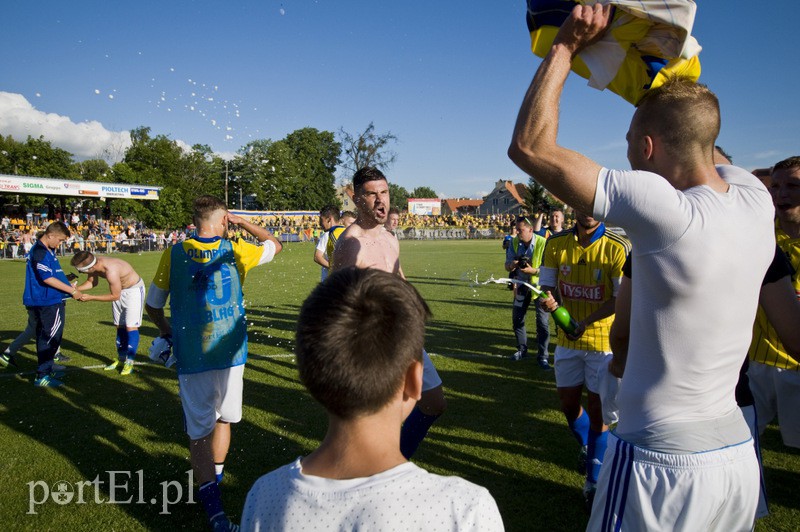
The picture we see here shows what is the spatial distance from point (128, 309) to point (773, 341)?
8634 millimetres

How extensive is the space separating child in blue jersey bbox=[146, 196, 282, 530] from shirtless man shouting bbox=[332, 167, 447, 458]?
3.23 feet

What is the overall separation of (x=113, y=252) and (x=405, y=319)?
41672 mm

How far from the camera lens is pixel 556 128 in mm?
1614

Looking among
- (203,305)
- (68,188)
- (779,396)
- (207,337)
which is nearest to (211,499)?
(207,337)

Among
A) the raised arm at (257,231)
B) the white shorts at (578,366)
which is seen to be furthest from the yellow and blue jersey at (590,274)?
the raised arm at (257,231)

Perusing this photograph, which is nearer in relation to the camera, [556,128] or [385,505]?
[385,505]

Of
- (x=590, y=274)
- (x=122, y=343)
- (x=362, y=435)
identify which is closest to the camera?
(x=362, y=435)

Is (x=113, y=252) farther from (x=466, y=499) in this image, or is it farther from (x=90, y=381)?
(x=466, y=499)

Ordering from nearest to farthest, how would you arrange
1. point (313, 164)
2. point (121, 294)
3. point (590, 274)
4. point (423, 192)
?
point (590, 274) → point (121, 294) → point (313, 164) → point (423, 192)

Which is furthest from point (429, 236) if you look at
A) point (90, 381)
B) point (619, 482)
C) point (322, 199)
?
point (619, 482)

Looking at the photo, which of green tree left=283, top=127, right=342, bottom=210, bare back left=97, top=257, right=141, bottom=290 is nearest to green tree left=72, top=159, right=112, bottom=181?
green tree left=283, top=127, right=342, bottom=210

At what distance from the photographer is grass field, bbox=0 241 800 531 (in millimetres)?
3986

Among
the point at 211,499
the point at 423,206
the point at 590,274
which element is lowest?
the point at 211,499

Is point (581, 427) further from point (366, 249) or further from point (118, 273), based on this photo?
point (118, 273)
